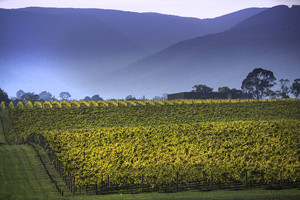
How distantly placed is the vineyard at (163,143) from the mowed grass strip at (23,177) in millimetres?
2969

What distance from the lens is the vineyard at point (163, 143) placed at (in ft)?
145

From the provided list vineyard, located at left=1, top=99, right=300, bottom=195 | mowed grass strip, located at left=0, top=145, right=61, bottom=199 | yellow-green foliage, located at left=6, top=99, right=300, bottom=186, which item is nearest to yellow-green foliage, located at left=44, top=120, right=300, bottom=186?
yellow-green foliage, located at left=6, top=99, right=300, bottom=186

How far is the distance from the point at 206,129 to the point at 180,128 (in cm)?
473

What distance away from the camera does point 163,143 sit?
63562 millimetres

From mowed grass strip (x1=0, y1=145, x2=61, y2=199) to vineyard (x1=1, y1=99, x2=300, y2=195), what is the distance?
2.97m

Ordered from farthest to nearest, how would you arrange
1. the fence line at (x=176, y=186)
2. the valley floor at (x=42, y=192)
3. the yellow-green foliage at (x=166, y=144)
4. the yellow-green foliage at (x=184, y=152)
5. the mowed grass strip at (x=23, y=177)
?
the yellow-green foliage at (x=166, y=144) → the yellow-green foliage at (x=184, y=152) → the fence line at (x=176, y=186) → the mowed grass strip at (x=23, y=177) → the valley floor at (x=42, y=192)

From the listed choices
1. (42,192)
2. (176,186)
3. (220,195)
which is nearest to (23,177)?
(42,192)

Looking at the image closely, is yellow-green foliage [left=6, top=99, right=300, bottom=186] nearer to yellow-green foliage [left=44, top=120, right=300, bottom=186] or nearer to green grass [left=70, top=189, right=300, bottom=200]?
yellow-green foliage [left=44, top=120, right=300, bottom=186]

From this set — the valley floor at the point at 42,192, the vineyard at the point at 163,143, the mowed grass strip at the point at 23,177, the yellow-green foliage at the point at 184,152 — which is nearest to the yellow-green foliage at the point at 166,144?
the yellow-green foliage at the point at 184,152

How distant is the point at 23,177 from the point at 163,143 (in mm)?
22553

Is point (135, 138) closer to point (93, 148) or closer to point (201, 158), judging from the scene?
point (93, 148)

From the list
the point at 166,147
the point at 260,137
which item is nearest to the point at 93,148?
the point at 166,147

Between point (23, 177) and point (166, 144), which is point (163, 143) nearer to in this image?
point (166, 144)

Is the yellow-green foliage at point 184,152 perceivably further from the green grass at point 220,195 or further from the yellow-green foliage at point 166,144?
the green grass at point 220,195
